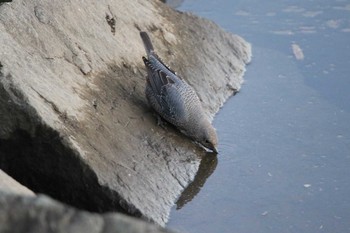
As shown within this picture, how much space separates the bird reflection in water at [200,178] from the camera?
25.0ft

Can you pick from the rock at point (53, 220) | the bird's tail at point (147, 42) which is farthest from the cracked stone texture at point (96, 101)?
the rock at point (53, 220)

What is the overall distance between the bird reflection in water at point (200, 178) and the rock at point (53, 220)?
429 centimetres

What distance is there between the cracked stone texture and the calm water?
0.87ft

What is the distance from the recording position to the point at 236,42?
10508mm

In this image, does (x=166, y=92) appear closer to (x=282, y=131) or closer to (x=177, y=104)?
(x=177, y=104)

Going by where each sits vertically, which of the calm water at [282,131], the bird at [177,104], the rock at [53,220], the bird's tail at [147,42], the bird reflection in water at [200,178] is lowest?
the calm water at [282,131]

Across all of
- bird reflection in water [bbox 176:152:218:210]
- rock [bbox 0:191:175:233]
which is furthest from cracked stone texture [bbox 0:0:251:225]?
rock [bbox 0:191:175:233]

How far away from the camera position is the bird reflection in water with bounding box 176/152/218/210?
7613 mm

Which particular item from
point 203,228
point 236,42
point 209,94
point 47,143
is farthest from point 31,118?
point 236,42

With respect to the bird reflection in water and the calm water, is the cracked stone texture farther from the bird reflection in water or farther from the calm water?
the calm water

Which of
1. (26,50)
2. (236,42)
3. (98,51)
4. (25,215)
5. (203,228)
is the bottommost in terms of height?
(236,42)

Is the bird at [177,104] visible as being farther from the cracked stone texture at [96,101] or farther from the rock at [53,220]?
the rock at [53,220]

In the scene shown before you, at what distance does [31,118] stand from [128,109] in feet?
4.94

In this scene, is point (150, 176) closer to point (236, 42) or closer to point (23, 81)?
point (23, 81)
